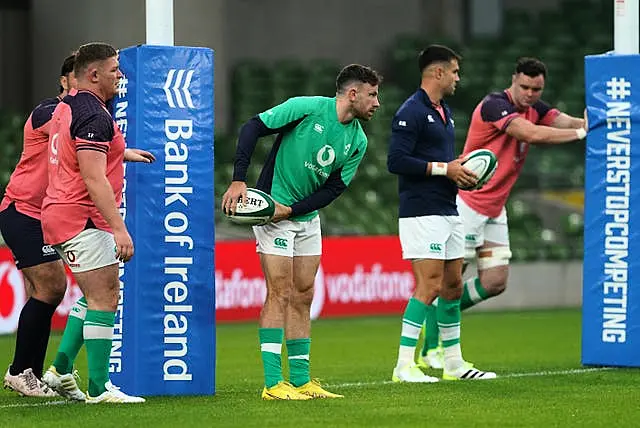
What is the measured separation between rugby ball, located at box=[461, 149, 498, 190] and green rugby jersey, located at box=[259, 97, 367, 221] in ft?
3.90

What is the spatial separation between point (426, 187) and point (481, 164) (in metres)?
0.40

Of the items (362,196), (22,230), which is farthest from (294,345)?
(362,196)

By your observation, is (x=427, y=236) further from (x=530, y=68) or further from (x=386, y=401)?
(x=530, y=68)

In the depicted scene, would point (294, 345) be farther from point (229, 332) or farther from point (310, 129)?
point (229, 332)

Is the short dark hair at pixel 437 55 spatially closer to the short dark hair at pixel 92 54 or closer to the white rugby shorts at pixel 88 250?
the short dark hair at pixel 92 54

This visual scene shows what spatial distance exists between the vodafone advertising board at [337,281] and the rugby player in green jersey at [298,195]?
6.86m

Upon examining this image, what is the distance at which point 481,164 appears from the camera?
1001 cm

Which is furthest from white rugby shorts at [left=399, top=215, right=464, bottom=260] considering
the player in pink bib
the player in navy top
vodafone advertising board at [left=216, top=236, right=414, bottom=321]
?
vodafone advertising board at [left=216, top=236, right=414, bottom=321]

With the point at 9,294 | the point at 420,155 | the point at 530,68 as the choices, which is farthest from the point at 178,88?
the point at 9,294

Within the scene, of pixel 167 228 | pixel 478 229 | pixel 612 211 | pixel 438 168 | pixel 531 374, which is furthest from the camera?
pixel 478 229

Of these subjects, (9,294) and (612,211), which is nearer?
(612,211)

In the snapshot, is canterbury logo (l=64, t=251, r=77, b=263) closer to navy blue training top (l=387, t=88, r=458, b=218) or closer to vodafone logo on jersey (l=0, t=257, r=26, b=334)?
navy blue training top (l=387, t=88, r=458, b=218)

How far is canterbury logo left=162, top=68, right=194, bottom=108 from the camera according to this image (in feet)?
29.7

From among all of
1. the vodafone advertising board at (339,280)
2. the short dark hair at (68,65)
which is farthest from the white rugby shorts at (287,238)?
the vodafone advertising board at (339,280)
